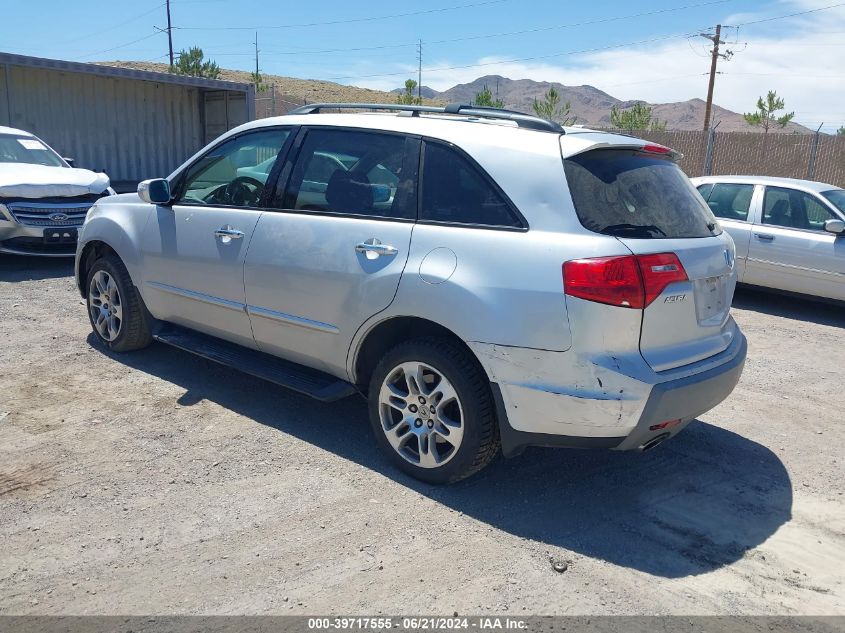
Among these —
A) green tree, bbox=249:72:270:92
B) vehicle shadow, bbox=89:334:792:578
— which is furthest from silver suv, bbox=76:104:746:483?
green tree, bbox=249:72:270:92

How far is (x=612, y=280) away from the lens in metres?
3.30

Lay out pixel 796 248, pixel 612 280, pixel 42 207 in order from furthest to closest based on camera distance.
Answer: pixel 42 207 → pixel 796 248 → pixel 612 280

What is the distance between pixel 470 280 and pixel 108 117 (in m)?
16.3

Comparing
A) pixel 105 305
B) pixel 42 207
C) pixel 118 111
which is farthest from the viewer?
pixel 118 111

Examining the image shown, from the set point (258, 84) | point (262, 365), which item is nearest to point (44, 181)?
point (262, 365)

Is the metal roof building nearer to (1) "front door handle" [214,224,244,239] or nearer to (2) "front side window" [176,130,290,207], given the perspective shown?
(2) "front side window" [176,130,290,207]

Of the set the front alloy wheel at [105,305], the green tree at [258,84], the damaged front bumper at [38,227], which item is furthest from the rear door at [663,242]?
the green tree at [258,84]

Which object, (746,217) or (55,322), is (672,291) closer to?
(55,322)

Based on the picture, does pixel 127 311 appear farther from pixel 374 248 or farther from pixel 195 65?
pixel 195 65

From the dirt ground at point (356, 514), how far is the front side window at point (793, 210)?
375 cm

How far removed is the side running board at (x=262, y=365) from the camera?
4.29m

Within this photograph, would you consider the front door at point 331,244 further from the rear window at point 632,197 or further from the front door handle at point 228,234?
the rear window at point 632,197

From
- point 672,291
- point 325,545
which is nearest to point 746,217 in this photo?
point 672,291

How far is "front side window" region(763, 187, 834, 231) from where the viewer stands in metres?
8.51
